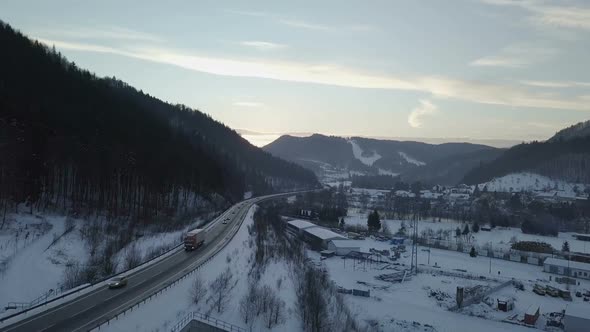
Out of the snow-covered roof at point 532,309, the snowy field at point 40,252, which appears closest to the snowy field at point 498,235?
the snow-covered roof at point 532,309

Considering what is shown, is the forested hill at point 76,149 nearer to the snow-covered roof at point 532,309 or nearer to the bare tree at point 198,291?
the bare tree at point 198,291

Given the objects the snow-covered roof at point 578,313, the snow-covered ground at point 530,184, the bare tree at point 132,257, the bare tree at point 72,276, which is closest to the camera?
the bare tree at point 72,276

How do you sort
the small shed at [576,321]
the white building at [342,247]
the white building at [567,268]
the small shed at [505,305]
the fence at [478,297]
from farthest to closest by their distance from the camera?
the white building at [342,247]
the white building at [567,268]
the fence at [478,297]
the small shed at [505,305]
the small shed at [576,321]

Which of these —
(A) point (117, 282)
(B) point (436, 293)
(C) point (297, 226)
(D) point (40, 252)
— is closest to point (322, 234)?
(C) point (297, 226)

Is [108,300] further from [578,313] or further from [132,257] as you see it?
[578,313]

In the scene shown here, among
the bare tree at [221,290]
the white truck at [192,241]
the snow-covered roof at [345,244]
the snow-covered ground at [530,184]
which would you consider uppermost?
the snow-covered ground at [530,184]

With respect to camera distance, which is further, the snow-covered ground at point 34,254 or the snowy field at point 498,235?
the snowy field at point 498,235

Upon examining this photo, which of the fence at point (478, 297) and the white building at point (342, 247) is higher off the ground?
the white building at point (342, 247)
